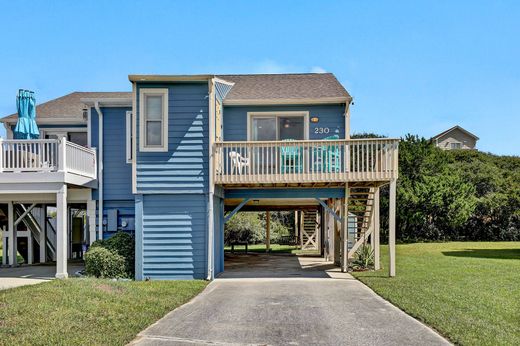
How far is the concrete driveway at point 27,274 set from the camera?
13.3m

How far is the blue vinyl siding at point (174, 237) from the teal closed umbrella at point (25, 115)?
3.95 m

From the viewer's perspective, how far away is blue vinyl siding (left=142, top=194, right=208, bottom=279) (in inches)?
568

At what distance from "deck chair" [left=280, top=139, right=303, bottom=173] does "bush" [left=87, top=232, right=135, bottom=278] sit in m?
4.64

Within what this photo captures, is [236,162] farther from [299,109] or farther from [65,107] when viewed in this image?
[65,107]

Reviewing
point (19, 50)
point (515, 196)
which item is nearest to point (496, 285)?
point (19, 50)

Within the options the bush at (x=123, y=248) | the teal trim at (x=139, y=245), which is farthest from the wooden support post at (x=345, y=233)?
the bush at (x=123, y=248)

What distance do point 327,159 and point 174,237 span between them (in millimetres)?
4840

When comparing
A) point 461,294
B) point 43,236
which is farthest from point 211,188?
point 43,236

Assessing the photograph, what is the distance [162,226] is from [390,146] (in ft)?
21.2

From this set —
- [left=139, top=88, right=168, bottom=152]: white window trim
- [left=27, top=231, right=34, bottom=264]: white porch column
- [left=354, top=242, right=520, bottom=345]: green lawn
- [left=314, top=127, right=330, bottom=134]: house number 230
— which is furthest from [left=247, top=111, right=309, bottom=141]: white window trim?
[left=27, top=231, right=34, bottom=264]: white porch column

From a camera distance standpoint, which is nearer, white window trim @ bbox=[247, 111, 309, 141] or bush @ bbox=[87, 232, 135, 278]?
bush @ bbox=[87, 232, 135, 278]

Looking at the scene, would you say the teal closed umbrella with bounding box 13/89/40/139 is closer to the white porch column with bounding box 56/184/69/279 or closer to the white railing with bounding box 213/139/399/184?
the white porch column with bounding box 56/184/69/279

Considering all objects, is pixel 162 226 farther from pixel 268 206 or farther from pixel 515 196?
pixel 515 196

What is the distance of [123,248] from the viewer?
48.2ft
